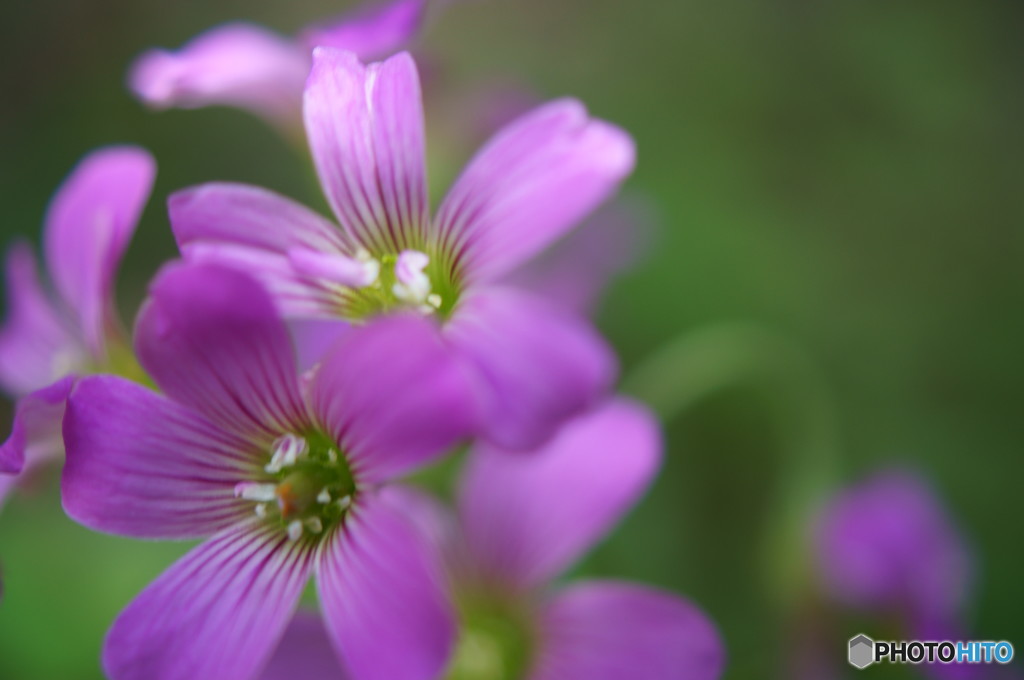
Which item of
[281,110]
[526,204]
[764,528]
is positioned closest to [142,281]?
[281,110]

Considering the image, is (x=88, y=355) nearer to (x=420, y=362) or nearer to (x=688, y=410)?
(x=420, y=362)

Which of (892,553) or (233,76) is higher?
(233,76)

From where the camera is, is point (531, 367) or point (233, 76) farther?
point (233, 76)

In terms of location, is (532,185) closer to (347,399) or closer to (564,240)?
(347,399)

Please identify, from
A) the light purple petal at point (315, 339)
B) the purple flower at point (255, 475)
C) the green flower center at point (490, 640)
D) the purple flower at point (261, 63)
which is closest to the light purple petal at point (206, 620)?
the purple flower at point (255, 475)

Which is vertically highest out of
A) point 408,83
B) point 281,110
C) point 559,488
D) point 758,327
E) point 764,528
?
point 408,83

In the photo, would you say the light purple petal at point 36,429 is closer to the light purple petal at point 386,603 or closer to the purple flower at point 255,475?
the purple flower at point 255,475

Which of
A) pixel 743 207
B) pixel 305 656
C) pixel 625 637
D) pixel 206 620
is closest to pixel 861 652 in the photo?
pixel 625 637
